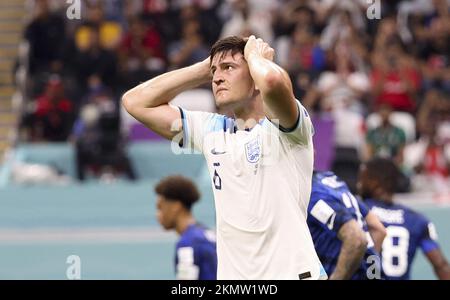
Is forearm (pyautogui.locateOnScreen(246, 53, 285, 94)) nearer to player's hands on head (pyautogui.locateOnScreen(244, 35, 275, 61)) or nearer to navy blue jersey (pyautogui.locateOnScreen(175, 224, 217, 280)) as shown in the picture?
player's hands on head (pyautogui.locateOnScreen(244, 35, 275, 61))

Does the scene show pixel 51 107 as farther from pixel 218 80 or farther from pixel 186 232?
pixel 218 80

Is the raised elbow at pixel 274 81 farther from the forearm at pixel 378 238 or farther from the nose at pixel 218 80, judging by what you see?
the forearm at pixel 378 238

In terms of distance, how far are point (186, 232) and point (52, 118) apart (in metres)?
9.26

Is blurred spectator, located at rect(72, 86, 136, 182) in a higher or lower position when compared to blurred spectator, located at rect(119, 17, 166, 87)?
lower

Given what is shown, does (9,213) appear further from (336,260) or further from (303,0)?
(336,260)

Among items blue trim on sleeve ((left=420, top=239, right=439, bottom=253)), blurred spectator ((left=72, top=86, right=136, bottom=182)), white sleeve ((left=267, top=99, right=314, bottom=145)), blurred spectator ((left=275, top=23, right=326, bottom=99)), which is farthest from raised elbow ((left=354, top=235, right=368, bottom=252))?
blurred spectator ((left=275, top=23, right=326, bottom=99))

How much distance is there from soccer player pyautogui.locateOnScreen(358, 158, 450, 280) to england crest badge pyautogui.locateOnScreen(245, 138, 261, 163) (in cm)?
285

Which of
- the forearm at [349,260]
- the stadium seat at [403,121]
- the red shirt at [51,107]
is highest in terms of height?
the red shirt at [51,107]

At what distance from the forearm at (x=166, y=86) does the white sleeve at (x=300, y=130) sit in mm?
624

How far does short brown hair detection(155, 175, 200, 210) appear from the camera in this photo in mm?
8102

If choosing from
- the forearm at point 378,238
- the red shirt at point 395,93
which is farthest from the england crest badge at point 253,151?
the red shirt at point 395,93

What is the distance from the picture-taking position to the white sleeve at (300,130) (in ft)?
17.5

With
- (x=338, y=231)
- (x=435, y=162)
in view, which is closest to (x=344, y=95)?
(x=435, y=162)
